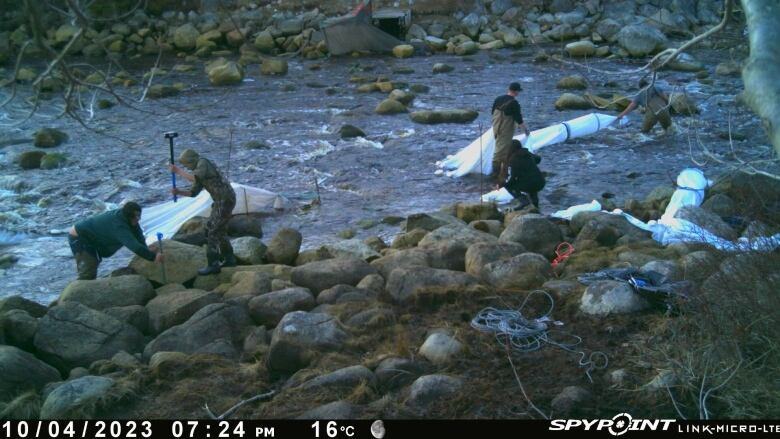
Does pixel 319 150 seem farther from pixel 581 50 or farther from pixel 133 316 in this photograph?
pixel 581 50

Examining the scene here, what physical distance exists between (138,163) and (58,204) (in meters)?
2.60

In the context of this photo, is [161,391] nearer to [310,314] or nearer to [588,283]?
[310,314]

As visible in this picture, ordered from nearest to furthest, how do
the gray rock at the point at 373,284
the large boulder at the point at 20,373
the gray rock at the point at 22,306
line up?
the large boulder at the point at 20,373, the gray rock at the point at 22,306, the gray rock at the point at 373,284

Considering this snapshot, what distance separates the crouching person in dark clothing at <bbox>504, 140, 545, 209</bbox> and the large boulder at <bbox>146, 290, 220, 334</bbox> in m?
5.72

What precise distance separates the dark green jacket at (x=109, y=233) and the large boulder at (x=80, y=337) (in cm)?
212

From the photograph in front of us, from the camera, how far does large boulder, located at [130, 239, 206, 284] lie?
420 inches

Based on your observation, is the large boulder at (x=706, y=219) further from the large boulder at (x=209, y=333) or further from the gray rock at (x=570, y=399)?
the large boulder at (x=209, y=333)

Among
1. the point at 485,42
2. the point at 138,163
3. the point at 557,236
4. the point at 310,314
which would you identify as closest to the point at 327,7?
the point at 485,42

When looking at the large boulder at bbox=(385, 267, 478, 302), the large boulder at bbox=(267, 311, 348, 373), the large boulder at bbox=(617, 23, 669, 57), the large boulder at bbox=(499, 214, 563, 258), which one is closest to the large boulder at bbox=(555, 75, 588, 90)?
the large boulder at bbox=(617, 23, 669, 57)

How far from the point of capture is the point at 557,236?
1109 cm

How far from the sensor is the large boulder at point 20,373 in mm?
6992

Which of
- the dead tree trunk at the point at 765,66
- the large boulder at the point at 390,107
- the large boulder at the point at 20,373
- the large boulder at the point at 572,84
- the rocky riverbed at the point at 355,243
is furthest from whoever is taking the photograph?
the large boulder at the point at 572,84

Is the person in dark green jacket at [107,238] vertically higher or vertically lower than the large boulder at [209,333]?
lower

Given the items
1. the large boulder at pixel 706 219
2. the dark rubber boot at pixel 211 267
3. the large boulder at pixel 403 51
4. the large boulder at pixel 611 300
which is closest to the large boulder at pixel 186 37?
the large boulder at pixel 403 51
